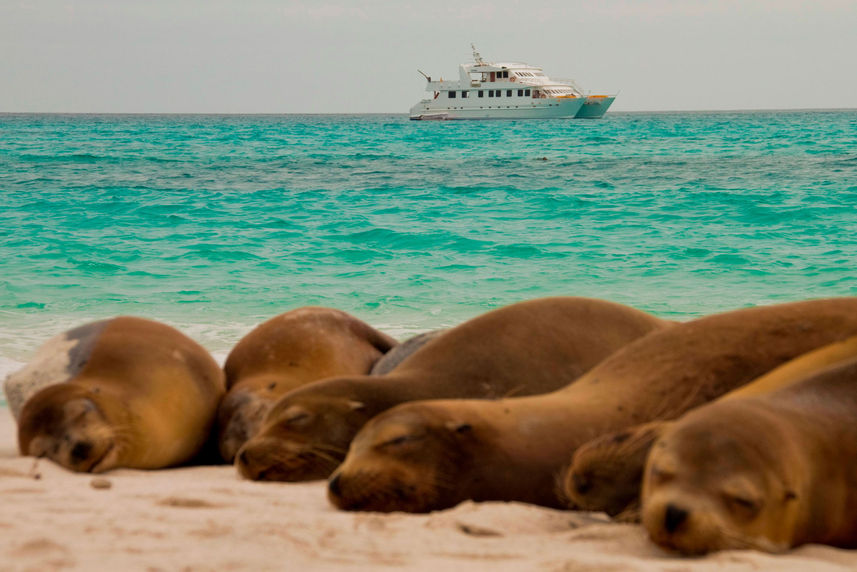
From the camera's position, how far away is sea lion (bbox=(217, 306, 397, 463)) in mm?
4242

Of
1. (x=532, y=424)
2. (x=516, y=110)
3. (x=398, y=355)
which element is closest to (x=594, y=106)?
(x=516, y=110)

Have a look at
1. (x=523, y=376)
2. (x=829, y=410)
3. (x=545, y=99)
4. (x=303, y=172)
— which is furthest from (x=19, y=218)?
(x=545, y=99)

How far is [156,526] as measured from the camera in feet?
8.66

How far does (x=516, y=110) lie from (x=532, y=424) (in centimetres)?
7911

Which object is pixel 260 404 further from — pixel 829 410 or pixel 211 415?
pixel 829 410

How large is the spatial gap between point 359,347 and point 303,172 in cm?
2270

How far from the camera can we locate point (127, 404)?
13.1 feet

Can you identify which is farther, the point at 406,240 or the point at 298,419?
the point at 406,240

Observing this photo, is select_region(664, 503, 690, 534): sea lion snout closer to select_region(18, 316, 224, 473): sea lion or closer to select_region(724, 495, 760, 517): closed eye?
select_region(724, 495, 760, 517): closed eye

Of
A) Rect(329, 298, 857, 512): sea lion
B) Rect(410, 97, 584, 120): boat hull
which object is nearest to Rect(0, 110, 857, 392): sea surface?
Rect(329, 298, 857, 512): sea lion

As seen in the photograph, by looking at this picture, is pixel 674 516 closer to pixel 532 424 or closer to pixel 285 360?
pixel 532 424

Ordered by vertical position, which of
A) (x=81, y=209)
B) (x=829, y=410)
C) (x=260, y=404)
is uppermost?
(x=829, y=410)

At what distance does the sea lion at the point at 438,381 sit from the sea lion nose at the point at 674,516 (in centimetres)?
125

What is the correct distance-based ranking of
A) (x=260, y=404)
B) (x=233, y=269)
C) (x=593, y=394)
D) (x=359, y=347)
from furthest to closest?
(x=233, y=269) → (x=359, y=347) → (x=260, y=404) → (x=593, y=394)
